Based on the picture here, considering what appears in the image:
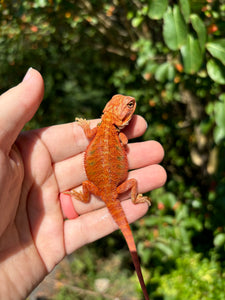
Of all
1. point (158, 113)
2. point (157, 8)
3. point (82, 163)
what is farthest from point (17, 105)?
point (158, 113)

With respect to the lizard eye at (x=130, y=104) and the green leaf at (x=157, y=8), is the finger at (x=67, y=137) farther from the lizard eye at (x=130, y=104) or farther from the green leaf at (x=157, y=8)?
the green leaf at (x=157, y=8)

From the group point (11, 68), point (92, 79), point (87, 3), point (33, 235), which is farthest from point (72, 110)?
point (33, 235)

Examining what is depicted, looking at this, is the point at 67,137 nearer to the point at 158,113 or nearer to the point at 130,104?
the point at 130,104

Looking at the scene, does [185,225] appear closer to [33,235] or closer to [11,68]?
[33,235]

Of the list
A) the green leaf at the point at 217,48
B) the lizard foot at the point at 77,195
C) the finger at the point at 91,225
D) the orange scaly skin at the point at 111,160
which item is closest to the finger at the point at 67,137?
the orange scaly skin at the point at 111,160

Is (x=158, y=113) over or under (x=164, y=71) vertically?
under

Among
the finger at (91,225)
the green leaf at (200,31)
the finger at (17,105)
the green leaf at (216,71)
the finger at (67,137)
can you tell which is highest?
the green leaf at (200,31)

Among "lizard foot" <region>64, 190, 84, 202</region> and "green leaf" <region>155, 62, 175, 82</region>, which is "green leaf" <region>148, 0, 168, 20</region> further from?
"lizard foot" <region>64, 190, 84, 202</region>
